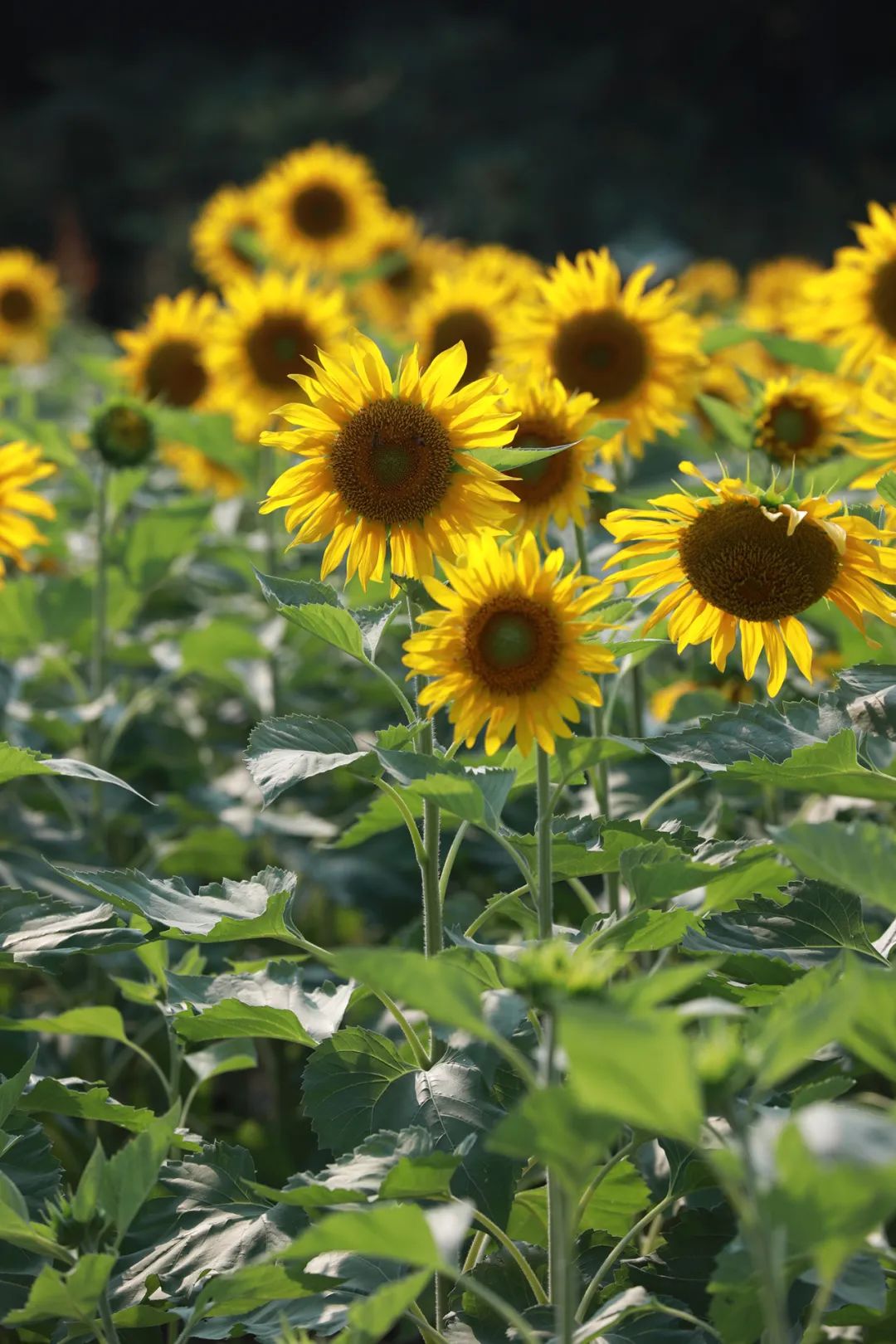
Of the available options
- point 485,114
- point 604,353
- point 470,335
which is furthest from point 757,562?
point 485,114

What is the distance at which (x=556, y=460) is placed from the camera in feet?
5.17

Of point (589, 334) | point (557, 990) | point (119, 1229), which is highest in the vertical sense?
point (589, 334)

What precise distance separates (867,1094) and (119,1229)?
37.7 inches

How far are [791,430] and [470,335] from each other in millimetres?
826

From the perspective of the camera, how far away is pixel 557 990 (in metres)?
0.86

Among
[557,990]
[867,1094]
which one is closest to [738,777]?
[557,990]

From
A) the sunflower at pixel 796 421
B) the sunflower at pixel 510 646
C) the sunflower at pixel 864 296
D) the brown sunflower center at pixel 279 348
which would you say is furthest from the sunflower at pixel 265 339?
the sunflower at pixel 510 646

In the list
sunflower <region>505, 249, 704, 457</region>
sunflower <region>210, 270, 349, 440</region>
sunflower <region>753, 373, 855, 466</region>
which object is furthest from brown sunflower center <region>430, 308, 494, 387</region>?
sunflower <region>753, 373, 855, 466</region>

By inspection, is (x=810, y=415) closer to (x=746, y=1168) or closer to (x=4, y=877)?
(x=4, y=877)

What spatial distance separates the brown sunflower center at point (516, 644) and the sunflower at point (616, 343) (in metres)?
0.94

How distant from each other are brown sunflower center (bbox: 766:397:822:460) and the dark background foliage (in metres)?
10.5

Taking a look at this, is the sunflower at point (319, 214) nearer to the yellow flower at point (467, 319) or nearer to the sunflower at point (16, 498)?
the yellow flower at point (467, 319)

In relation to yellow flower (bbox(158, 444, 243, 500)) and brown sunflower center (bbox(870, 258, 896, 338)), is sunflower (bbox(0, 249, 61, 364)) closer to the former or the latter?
yellow flower (bbox(158, 444, 243, 500))

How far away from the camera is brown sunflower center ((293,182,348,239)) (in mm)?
3877
